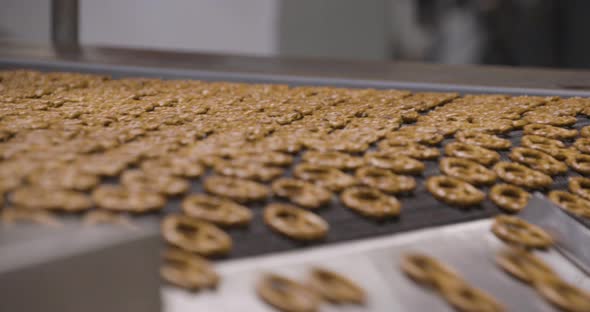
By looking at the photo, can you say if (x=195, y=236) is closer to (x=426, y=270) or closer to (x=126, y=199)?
(x=126, y=199)

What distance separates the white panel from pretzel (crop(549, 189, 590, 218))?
394 cm

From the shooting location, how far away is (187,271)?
0.62 m

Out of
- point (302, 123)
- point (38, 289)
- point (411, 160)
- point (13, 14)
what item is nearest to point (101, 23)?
point (13, 14)

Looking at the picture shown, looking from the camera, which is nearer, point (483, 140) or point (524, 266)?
point (524, 266)

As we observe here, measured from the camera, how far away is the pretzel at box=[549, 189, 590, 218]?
93cm

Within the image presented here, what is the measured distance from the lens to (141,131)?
3.57 feet

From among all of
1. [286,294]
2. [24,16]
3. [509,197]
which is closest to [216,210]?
[286,294]

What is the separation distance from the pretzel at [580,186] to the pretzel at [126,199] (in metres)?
0.78

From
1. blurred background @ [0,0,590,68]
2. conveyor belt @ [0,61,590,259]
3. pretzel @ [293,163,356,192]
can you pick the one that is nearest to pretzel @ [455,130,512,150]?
conveyor belt @ [0,61,590,259]

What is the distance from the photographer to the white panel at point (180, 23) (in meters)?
4.50

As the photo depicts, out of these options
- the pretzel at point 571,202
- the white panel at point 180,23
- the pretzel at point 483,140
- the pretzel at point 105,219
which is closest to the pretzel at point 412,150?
the pretzel at point 483,140

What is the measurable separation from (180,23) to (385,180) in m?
4.02

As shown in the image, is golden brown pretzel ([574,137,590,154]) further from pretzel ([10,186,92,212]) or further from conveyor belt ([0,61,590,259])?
pretzel ([10,186,92,212])

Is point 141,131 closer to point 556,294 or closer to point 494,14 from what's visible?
point 556,294
